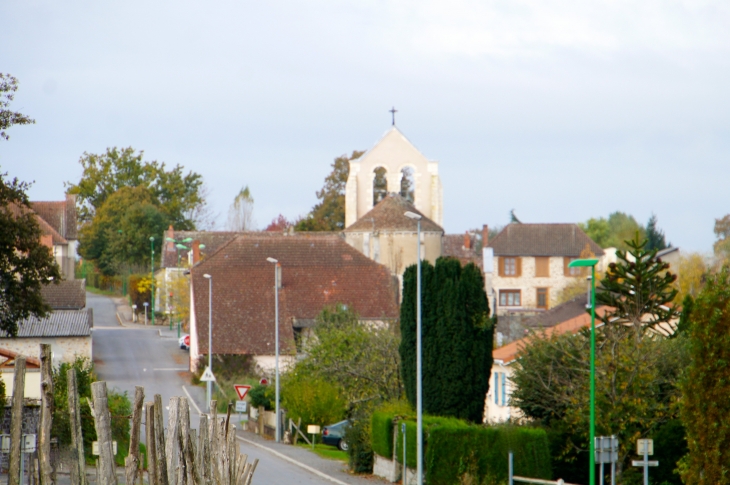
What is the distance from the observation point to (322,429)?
134 ft

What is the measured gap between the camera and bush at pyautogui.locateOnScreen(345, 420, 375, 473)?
106 ft

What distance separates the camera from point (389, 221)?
6544 centimetres

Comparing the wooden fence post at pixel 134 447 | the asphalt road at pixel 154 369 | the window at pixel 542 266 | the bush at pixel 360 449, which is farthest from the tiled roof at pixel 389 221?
the wooden fence post at pixel 134 447

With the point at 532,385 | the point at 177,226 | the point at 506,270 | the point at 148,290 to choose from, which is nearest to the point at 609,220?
the point at 506,270

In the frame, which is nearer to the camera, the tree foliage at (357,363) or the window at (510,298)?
the tree foliage at (357,363)

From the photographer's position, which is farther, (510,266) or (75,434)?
(510,266)

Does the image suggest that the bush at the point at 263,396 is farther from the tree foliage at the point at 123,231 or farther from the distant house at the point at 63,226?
the tree foliage at the point at 123,231

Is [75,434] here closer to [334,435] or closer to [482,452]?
[482,452]

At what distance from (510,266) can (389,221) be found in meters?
27.2

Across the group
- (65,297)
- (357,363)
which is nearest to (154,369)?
(65,297)

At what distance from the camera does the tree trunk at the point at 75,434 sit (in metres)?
18.8

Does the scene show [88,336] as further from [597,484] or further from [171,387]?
[597,484]

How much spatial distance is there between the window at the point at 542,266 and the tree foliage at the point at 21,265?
6474 centimetres

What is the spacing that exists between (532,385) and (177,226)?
73777mm
